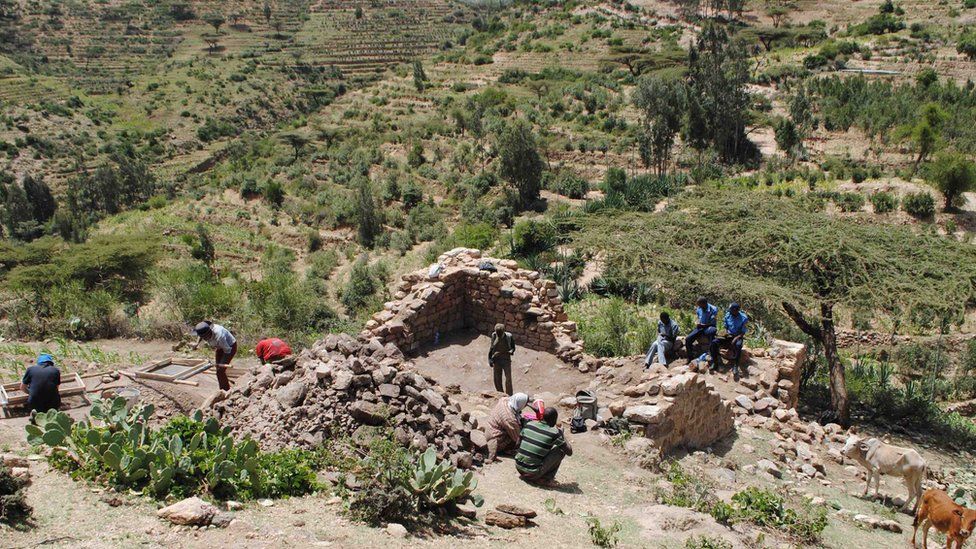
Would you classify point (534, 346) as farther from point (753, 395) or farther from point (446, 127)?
point (446, 127)

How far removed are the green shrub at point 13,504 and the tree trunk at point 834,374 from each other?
1287cm

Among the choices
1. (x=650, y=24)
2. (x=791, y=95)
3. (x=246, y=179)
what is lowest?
(x=246, y=179)

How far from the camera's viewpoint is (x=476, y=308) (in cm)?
1482

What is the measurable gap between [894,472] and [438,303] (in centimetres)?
846

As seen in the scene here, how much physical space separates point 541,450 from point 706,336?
5.65 metres

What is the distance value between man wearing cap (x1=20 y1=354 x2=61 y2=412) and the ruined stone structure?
5.32 metres

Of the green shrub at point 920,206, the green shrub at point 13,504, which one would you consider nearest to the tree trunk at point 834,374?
the green shrub at point 13,504

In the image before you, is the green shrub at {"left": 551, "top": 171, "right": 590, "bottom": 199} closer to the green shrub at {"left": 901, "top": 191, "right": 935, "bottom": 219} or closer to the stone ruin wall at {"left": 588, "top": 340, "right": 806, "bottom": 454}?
the green shrub at {"left": 901, "top": 191, "right": 935, "bottom": 219}

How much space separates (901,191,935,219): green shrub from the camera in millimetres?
27845

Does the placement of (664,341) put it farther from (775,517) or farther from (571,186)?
(571,186)

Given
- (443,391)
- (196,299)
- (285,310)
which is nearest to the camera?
(443,391)

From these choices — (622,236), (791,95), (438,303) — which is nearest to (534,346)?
(438,303)

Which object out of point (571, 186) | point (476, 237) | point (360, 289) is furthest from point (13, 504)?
point (571, 186)

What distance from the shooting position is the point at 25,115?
63281 millimetres
